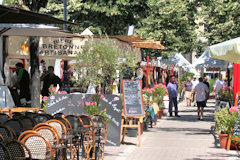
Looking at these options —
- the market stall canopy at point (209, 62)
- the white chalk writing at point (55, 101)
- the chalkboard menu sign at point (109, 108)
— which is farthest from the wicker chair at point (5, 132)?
the market stall canopy at point (209, 62)

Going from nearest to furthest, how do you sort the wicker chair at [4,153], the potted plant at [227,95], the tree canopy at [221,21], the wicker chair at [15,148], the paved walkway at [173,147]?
the wicker chair at [4,153] < the wicker chair at [15,148] < the paved walkway at [173,147] < the potted plant at [227,95] < the tree canopy at [221,21]

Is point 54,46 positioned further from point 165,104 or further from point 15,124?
point 165,104

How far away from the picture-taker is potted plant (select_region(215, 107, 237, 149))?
12.1 m

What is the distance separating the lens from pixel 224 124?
12484mm

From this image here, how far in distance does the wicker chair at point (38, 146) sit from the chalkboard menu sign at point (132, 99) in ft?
22.4

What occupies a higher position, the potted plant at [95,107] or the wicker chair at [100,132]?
the potted plant at [95,107]

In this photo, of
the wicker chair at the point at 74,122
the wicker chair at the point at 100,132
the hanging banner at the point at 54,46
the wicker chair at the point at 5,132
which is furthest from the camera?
the hanging banner at the point at 54,46

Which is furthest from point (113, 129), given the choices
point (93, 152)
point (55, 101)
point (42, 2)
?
point (42, 2)

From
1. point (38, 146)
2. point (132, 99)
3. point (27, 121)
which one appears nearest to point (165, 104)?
point (132, 99)

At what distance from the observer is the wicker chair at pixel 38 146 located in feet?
22.7

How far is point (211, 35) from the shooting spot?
29.8 meters

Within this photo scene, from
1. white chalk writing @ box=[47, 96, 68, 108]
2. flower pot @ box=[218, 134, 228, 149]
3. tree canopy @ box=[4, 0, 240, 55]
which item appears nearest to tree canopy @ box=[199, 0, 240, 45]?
tree canopy @ box=[4, 0, 240, 55]

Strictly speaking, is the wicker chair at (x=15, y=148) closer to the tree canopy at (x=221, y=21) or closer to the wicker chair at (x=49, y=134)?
the wicker chair at (x=49, y=134)

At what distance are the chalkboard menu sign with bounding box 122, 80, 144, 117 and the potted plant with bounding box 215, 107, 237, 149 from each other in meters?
2.09
